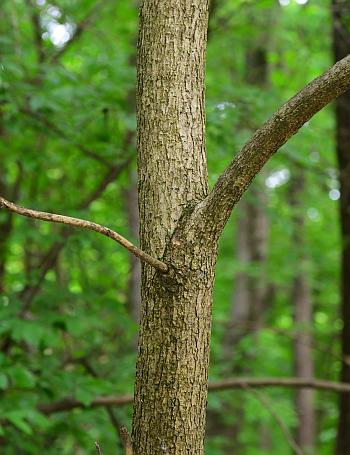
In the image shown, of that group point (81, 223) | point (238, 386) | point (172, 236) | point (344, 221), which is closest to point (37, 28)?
point (344, 221)

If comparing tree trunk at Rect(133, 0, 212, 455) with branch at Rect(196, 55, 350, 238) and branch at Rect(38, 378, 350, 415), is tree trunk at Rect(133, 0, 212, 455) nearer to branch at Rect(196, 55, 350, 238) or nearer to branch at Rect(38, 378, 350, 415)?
branch at Rect(196, 55, 350, 238)

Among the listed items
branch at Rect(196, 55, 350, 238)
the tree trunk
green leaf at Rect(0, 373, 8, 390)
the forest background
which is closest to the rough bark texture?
the forest background

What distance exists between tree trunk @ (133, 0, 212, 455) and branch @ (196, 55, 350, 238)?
0.20 ft

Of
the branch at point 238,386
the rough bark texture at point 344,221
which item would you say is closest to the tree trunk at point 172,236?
the branch at point 238,386

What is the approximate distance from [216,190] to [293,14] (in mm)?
8555

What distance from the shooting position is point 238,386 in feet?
12.4

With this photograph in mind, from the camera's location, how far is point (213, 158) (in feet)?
15.6

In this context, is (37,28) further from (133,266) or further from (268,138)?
(268,138)

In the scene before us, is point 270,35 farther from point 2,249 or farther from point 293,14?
point 2,249

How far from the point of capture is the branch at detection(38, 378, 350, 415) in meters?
3.57

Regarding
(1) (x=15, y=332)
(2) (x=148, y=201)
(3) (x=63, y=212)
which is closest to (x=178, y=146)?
(2) (x=148, y=201)

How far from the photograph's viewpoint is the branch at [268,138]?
148 cm

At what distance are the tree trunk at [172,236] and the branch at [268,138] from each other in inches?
2.5

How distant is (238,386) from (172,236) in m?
2.34
